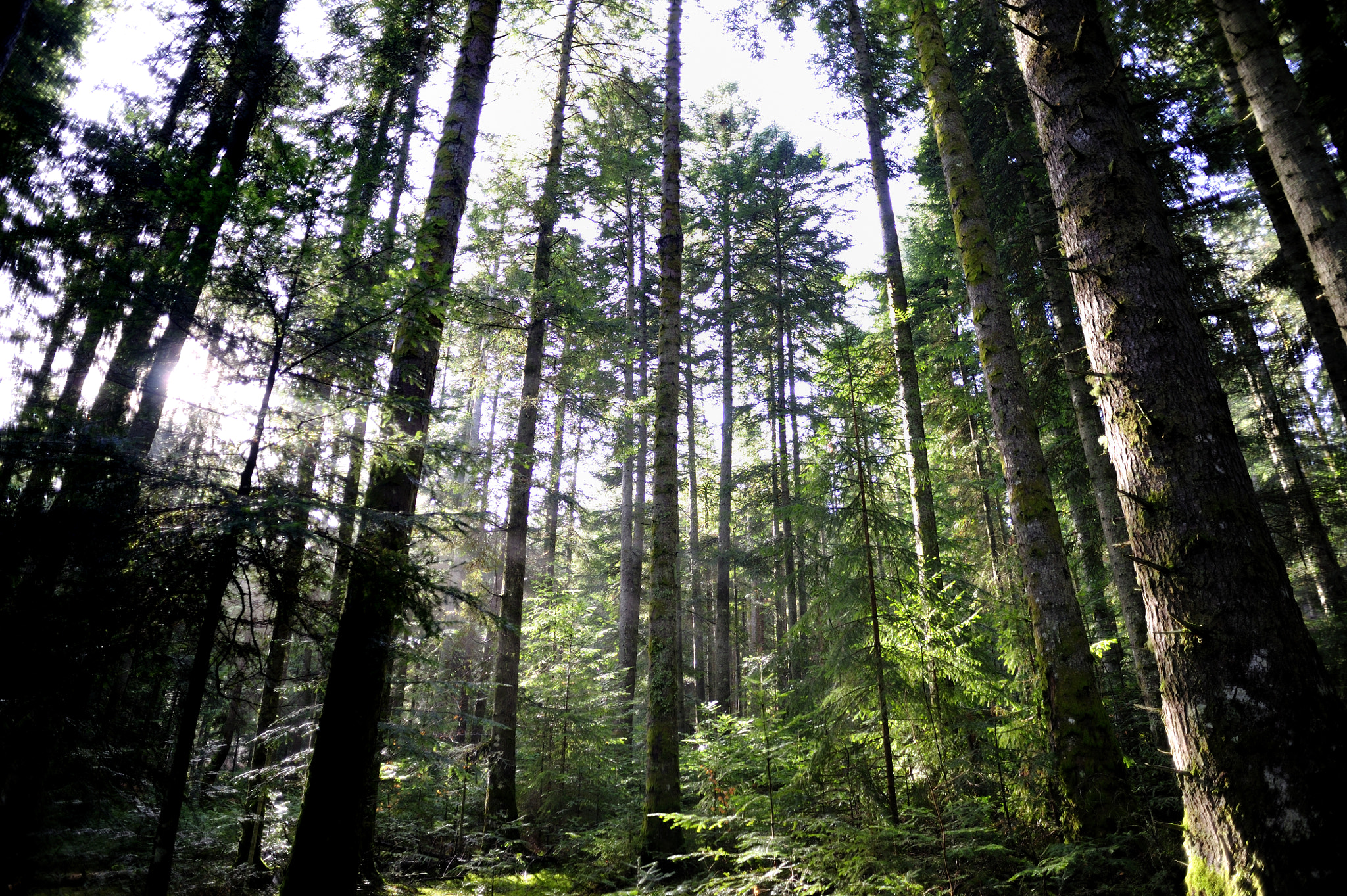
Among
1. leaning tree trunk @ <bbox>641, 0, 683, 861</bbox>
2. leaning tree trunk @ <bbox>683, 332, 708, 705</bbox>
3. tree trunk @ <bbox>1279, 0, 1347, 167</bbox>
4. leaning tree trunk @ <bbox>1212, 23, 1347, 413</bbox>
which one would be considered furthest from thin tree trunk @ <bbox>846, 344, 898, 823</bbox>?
leaning tree trunk @ <bbox>683, 332, 708, 705</bbox>

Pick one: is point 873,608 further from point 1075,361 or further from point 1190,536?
point 1075,361

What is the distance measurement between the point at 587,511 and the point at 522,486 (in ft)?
8.24

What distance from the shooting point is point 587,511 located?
1310cm

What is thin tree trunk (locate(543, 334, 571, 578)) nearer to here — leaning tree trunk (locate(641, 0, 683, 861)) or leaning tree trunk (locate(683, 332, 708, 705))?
leaning tree trunk (locate(641, 0, 683, 861))

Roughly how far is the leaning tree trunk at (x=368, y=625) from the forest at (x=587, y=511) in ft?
0.11

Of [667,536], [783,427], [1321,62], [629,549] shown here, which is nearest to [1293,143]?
[1321,62]

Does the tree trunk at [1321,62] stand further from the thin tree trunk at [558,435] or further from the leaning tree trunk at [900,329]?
the thin tree trunk at [558,435]

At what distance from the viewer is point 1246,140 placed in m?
9.03

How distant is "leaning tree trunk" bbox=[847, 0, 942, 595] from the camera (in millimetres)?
8234

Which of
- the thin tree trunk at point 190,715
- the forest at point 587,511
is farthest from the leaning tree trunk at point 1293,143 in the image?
the thin tree trunk at point 190,715

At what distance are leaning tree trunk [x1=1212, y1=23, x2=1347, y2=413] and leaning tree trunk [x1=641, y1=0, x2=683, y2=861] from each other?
7.38 meters

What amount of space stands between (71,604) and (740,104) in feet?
88.7

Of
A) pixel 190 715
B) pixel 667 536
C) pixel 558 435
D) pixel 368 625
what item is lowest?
pixel 190 715

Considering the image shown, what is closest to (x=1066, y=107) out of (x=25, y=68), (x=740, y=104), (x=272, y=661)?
(x=272, y=661)
